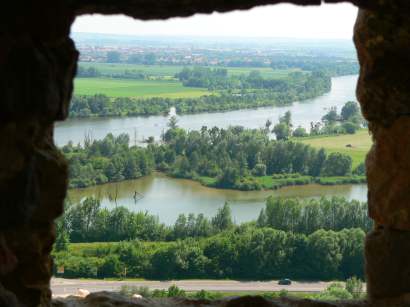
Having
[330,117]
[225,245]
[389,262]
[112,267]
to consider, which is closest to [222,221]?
[112,267]

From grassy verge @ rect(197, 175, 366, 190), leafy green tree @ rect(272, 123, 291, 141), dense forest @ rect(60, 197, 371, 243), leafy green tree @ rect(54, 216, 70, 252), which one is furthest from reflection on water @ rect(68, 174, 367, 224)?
leafy green tree @ rect(272, 123, 291, 141)

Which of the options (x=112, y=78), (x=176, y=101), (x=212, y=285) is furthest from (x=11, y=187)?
(x=112, y=78)

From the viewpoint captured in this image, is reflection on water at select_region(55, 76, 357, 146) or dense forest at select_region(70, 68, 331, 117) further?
dense forest at select_region(70, 68, 331, 117)

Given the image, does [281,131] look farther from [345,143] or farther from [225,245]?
[225,245]

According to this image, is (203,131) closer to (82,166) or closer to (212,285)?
(82,166)

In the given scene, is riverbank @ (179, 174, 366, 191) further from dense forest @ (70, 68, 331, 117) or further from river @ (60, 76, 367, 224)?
dense forest @ (70, 68, 331, 117)

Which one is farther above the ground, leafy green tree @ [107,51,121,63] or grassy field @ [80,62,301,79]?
leafy green tree @ [107,51,121,63]

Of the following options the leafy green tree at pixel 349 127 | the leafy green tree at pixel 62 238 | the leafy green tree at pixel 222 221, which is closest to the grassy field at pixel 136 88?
the leafy green tree at pixel 349 127

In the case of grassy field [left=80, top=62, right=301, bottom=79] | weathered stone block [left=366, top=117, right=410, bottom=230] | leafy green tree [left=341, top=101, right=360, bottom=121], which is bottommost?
leafy green tree [left=341, top=101, right=360, bottom=121]
